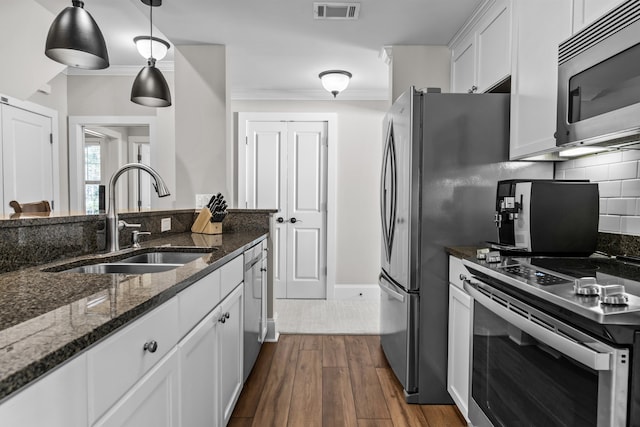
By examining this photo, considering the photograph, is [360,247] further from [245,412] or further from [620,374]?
[620,374]

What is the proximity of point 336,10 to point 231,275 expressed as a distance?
1.90 metres

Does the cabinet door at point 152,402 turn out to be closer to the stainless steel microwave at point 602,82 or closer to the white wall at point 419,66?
the stainless steel microwave at point 602,82

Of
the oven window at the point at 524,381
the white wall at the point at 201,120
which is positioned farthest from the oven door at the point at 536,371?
the white wall at the point at 201,120

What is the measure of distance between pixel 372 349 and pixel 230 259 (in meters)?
1.68

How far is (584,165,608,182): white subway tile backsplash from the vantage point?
1.88 m

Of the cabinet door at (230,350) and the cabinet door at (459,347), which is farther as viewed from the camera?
the cabinet door at (459,347)

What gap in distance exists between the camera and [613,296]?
37.1 inches

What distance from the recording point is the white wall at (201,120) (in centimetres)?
319

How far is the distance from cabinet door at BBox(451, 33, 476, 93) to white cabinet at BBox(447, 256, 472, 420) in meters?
1.32

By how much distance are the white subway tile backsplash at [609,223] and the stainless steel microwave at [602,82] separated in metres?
0.43

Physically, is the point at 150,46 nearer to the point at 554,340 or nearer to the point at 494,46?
the point at 494,46

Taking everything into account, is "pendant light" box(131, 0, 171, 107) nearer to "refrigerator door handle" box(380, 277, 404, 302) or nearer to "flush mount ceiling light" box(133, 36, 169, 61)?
"flush mount ceiling light" box(133, 36, 169, 61)

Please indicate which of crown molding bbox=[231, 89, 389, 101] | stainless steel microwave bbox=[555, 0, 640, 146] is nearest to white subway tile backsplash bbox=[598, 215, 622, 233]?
stainless steel microwave bbox=[555, 0, 640, 146]

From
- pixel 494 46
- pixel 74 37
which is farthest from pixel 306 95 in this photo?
pixel 74 37
